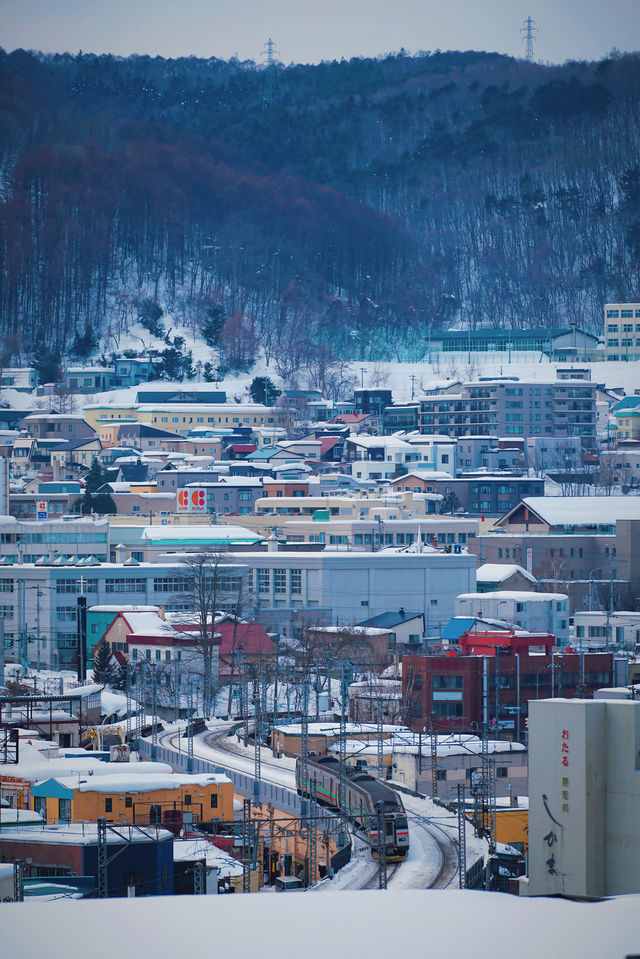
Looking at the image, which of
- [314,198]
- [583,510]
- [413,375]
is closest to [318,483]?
[583,510]

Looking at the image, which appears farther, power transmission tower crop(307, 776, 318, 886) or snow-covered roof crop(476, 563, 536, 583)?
snow-covered roof crop(476, 563, 536, 583)

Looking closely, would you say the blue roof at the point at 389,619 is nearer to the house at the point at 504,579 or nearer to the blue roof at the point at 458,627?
the blue roof at the point at 458,627

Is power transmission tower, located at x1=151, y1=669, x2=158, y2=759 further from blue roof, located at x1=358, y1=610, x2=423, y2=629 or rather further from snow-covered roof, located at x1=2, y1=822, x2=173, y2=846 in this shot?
snow-covered roof, located at x1=2, y1=822, x2=173, y2=846

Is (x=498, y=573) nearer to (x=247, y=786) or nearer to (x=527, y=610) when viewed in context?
(x=527, y=610)

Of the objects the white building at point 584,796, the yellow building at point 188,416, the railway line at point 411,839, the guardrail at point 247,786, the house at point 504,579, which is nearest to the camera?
the white building at point 584,796

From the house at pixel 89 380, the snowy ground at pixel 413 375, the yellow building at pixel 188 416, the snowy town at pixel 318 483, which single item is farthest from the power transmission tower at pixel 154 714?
the house at pixel 89 380

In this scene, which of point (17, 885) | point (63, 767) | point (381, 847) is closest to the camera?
point (17, 885)

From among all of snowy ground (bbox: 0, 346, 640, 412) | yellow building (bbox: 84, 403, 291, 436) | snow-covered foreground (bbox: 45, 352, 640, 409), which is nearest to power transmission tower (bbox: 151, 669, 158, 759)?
yellow building (bbox: 84, 403, 291, 436)
